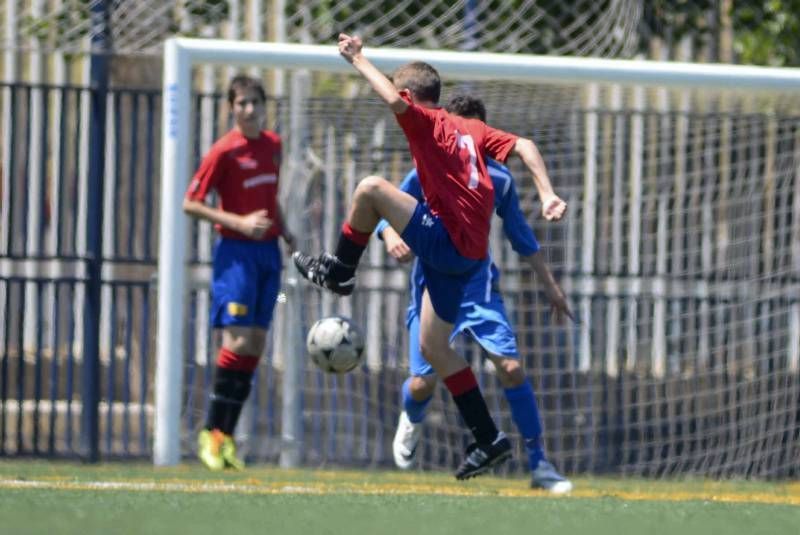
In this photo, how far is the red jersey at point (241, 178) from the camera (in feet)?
28.0

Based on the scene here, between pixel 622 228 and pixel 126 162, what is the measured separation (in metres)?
3.03

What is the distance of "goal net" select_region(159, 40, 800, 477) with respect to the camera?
9.80 meters

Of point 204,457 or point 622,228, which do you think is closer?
point 204,457

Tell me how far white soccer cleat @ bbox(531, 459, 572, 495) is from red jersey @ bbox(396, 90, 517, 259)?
46.4 inches

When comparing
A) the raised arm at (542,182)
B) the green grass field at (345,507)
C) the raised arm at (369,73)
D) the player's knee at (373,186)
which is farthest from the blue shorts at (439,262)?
the green grass field at (345,507)

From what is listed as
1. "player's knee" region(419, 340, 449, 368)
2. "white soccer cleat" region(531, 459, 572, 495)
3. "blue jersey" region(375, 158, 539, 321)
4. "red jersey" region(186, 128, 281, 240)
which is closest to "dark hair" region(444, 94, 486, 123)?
"blue jersey" region(375, 158, 539, 321)

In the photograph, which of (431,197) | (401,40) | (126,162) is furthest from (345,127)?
Answer: (431,197)

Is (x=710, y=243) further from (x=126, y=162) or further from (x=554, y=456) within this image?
(x=126, y=162)

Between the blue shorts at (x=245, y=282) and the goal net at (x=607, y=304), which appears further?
the goal net at (x=607, y=304)

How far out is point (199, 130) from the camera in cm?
971

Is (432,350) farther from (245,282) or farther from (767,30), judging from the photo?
(767,30)

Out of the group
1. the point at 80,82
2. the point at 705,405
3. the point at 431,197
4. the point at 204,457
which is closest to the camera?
the point at 431,197

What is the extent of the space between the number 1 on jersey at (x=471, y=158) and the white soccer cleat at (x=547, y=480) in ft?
4.87

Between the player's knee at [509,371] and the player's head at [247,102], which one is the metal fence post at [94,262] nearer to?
the player's head at [247,102]
